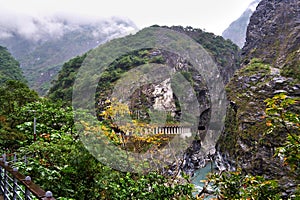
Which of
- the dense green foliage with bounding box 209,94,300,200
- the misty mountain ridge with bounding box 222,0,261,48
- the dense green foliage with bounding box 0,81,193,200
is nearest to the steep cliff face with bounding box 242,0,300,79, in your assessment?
the dense green foliage with bounding box 0,81,193,200

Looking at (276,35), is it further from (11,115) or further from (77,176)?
(77,176)

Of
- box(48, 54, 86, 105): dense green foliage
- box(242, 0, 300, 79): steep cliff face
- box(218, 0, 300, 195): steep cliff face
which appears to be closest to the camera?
box(218, 0, 300, 195): steep cliff face

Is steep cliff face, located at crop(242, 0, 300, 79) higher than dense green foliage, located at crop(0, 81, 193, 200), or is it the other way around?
steep cliff face, located at crop(242, 0, 300, 79)

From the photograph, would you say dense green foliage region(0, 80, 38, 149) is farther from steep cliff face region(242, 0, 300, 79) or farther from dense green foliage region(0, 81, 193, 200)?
steep cliff face region(242, 0, 300, 79)

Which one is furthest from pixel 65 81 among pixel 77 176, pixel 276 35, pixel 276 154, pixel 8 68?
pixel 276 154

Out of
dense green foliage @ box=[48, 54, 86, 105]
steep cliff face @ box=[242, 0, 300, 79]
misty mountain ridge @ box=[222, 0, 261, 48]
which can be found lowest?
dense green foliage @ box=[48, 54, 86, 105]

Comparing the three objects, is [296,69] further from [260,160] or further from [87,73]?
[87,73]

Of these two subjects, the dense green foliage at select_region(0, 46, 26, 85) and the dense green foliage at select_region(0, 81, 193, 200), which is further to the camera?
the dense green foliage at select_region(0, 46, 26, 85)

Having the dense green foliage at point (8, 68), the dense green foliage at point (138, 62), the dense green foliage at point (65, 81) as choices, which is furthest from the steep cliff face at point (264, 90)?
the dense green foliage at point (8, 68)

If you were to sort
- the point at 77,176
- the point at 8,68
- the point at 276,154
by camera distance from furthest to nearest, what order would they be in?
the point at 8,68, the point at 77,176, the point at 276,154

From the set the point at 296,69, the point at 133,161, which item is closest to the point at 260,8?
the point at 296,69
